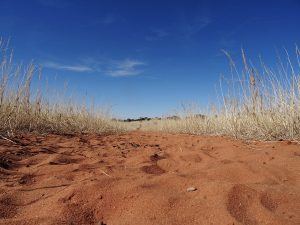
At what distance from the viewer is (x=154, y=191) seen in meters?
1.82

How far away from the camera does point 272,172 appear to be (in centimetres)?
214

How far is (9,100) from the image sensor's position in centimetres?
474

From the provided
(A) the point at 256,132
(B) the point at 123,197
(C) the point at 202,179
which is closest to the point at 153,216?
(B) the point at 123,197

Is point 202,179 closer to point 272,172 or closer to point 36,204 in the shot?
point 272,172

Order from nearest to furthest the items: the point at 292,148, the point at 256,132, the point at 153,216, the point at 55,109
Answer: the point at 153,216 < the point at 292,148 < the point at 256,132 < the point at 55,109

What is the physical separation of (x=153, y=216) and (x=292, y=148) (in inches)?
74.1

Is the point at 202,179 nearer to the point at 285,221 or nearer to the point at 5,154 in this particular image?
the point at 285,221

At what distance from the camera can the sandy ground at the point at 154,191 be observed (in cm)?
152

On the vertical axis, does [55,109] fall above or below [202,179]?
above

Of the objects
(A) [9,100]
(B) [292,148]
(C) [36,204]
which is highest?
(A) [9,100]

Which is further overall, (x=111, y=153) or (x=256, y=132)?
(x=256, y=132)

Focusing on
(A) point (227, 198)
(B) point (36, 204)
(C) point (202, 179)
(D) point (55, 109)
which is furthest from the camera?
(D) point (55, 109)

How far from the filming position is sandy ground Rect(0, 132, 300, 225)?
1524 mm

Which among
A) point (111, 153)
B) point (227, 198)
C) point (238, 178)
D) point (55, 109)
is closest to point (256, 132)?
point (111, 153)
